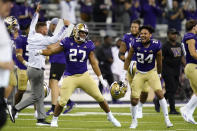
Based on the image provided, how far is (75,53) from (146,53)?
1278 millimetres

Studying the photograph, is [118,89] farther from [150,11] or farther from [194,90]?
[150,11]

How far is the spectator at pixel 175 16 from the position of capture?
835 inches

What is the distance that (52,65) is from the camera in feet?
45.4

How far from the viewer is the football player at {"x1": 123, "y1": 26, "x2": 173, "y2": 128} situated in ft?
34.7

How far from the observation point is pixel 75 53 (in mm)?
10562

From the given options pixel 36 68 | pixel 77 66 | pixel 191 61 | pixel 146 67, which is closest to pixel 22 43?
pixel 36 68

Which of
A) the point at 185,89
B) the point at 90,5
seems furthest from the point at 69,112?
the point at 90,5

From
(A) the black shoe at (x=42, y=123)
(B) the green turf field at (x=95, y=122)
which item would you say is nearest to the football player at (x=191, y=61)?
(B) the green turf field at (x=95, y=122)

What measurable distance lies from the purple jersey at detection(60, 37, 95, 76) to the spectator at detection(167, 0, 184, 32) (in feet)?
35.9

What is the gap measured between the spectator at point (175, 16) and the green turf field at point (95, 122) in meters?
6.72

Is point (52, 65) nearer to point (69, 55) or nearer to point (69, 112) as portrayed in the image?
point (69, 112)

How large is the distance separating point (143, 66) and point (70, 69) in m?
1.34

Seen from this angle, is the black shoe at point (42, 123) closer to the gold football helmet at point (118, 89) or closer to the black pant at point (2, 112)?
the gold football helmet at point (118, 89)

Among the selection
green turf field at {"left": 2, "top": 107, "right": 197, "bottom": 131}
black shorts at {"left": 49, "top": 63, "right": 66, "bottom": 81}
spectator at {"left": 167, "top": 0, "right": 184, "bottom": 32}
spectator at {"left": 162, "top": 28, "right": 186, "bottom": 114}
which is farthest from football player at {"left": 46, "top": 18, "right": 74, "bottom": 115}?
spectator at {"left": 167, "top": 0, "right": 184, "bottom": 32}
